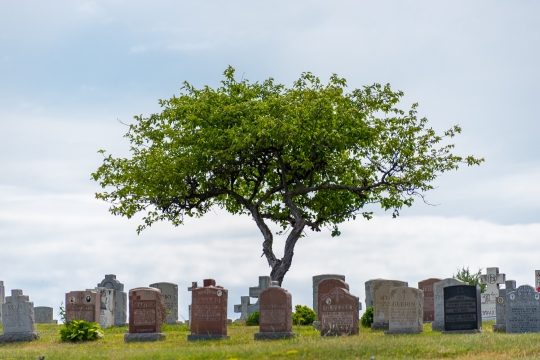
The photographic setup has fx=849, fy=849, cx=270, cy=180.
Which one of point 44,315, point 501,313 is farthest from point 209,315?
point 44,315

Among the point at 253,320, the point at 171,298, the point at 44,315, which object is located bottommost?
the point at 44,315

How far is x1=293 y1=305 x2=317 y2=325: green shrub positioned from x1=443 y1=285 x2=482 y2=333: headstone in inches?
319

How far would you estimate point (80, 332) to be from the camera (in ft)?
89.5

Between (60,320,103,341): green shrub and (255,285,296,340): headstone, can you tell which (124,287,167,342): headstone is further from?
(255,285,296,340): headstone

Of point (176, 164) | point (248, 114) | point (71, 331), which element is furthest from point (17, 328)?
point (248, 114)

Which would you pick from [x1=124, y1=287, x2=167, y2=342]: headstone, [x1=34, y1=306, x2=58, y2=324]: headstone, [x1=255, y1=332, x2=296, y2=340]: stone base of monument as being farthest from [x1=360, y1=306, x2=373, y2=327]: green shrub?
[x1=34, y1=306, x2=58, y2=324]: headstone

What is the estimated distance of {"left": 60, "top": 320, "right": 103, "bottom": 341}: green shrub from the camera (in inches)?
1075

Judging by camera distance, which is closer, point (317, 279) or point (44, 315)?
point (317, 279)

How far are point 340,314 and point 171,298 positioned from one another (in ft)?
38.8

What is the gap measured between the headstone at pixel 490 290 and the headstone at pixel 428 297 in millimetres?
9632

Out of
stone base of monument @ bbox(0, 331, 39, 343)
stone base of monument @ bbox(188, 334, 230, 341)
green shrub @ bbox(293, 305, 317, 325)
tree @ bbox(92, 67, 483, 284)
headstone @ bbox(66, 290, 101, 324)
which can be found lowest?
stone base of monument @ bbox(0, 331, 39, 343)

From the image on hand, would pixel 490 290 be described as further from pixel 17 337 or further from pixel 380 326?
pixel 17 337

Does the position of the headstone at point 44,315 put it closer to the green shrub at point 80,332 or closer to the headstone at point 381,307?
the green shrub at point 80,332

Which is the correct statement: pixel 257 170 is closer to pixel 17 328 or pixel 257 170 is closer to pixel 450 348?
pixel 17 328
